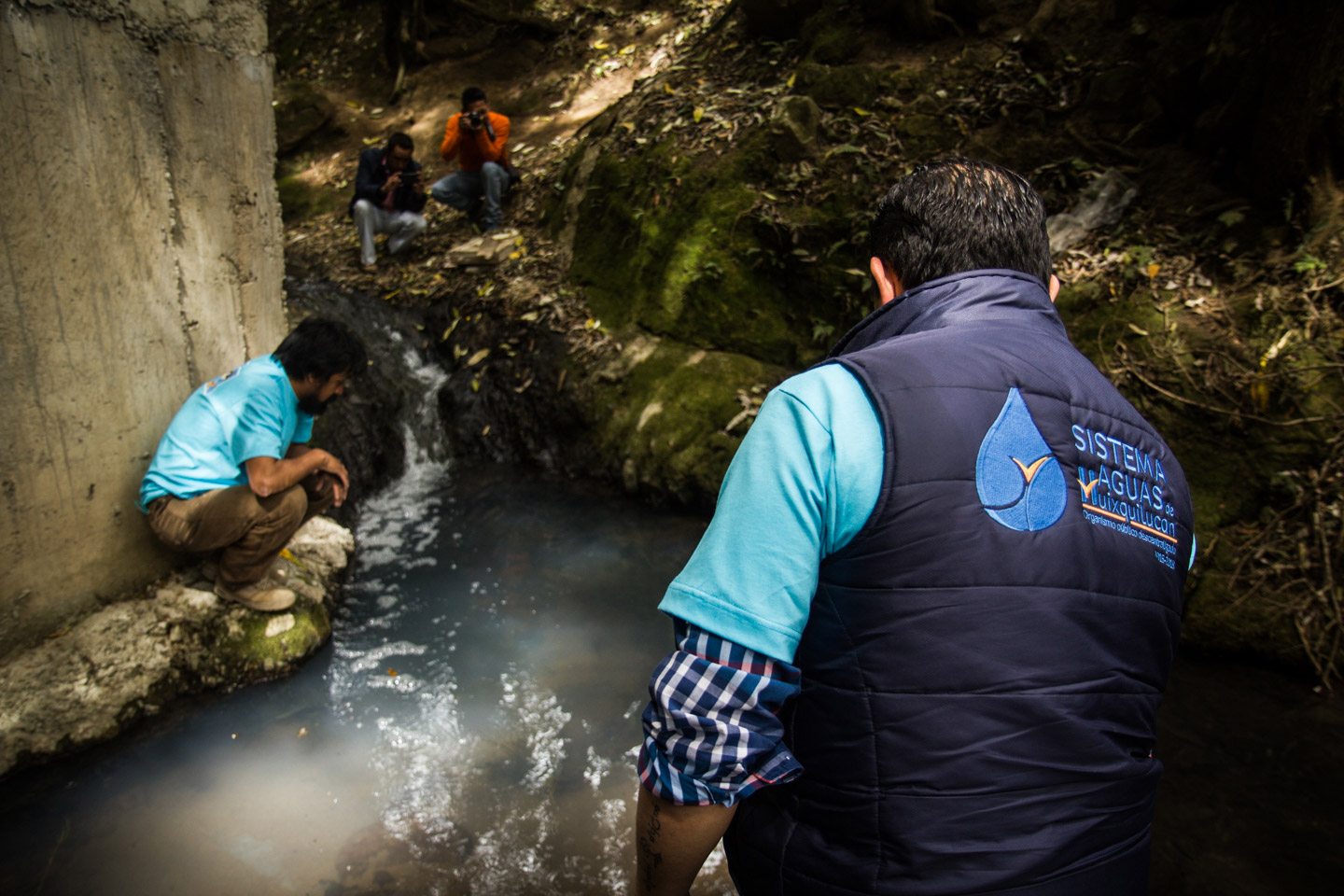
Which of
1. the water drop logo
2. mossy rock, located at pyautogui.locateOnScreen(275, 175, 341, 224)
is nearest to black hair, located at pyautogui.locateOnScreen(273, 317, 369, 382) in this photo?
the water drop logo

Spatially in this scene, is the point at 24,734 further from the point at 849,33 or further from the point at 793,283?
the point at 849,33

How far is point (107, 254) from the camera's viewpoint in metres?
3.55

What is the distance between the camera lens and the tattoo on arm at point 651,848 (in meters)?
1.43

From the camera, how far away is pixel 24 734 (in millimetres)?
3322

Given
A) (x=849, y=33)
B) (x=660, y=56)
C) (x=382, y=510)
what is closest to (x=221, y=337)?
(x=382, y=510)

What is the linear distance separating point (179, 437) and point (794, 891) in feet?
12.2

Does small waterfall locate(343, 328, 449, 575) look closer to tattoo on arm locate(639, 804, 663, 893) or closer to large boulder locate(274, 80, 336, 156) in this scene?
tattoo on arm locate(639, 804, 663, 893)

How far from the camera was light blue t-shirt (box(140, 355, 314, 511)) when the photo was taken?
3.68 meters

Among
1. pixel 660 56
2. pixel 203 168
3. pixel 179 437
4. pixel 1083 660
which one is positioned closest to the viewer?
pixel 1083 660

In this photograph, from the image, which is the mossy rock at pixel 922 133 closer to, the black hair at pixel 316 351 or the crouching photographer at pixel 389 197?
the black hair at pixel 316 351

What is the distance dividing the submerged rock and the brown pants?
249 millimetres

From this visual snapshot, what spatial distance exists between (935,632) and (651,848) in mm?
724

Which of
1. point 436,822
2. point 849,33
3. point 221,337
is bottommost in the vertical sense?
point 436,822

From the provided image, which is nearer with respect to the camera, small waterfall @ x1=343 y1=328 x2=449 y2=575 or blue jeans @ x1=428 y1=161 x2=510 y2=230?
small waterfall @ x1=343 y1=328 x2=449 y2=575
